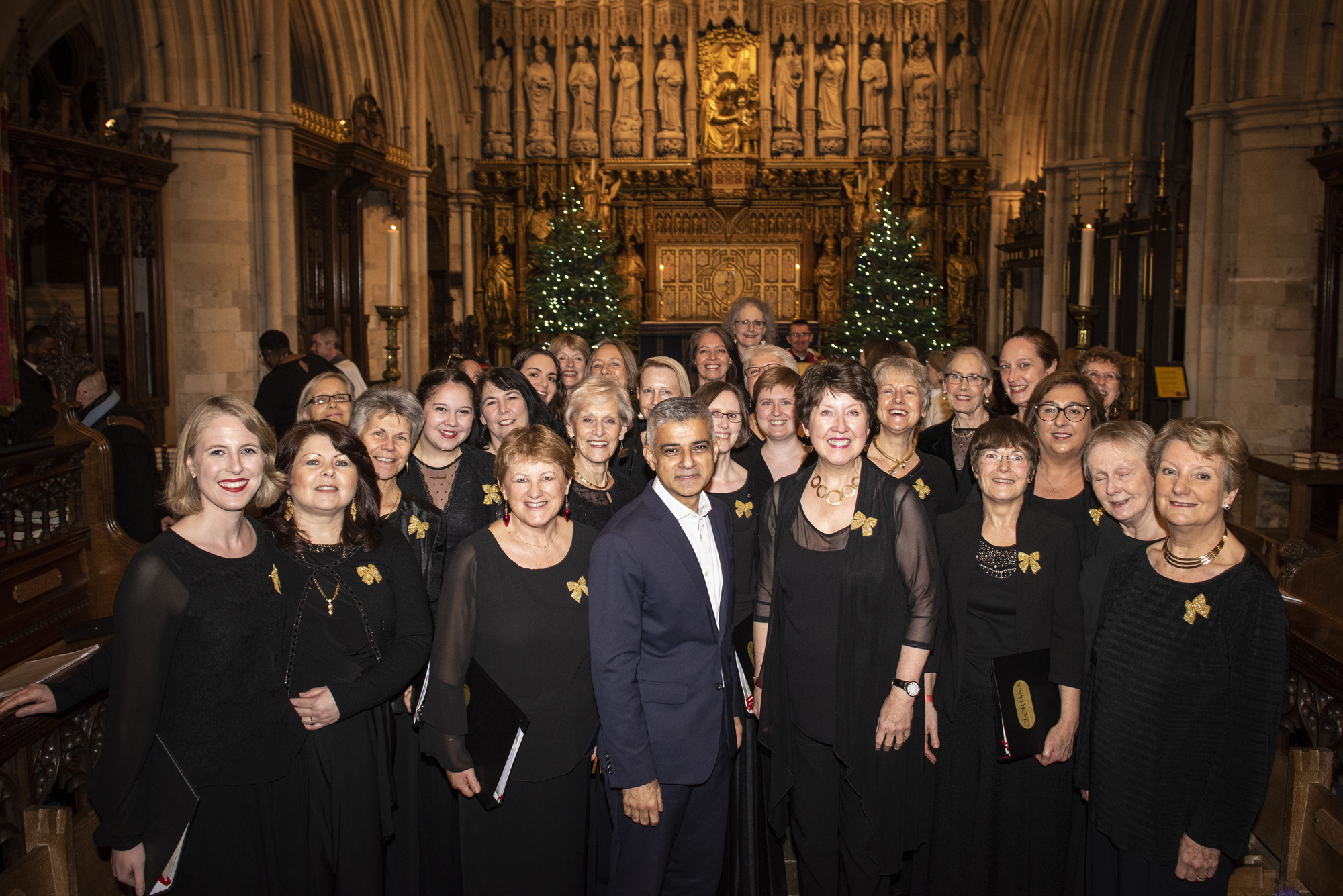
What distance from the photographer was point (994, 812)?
2.77 meters

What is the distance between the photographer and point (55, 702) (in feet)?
7.36

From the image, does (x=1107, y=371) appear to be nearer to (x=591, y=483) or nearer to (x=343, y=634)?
(x=591, y=483)

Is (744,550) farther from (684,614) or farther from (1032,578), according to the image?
(1032,578)

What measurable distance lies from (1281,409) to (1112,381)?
4384mm

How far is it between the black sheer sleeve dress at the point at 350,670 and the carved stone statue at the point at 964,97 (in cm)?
1414

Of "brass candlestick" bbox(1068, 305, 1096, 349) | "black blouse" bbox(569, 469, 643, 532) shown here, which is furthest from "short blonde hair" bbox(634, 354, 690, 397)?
"brass candlestick" bbox(1068, 305, 1096, 349)

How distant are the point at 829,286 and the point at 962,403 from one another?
37.3ft

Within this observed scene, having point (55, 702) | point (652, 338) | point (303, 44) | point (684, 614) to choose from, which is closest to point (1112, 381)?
point (684, 614)

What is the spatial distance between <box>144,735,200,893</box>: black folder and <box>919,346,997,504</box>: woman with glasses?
2837mm

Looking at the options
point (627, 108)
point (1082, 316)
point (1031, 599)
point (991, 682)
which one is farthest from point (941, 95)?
point (991, 682)

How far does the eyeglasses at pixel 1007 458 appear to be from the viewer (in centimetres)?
277

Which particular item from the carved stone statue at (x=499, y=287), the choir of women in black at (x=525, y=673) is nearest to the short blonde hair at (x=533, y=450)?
the choir of women in black at (x=525, y=673)

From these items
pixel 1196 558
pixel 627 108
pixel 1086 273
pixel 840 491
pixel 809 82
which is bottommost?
pixel 1196 558

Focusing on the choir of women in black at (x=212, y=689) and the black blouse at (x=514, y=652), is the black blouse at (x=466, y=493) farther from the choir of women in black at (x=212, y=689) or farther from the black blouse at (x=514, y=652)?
the choir of women in black at (x=212, y=689)
